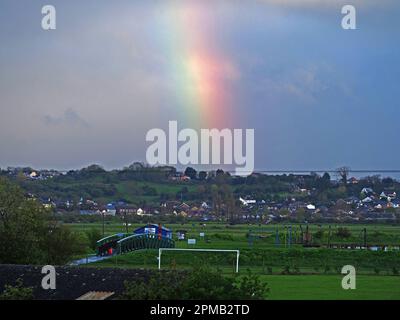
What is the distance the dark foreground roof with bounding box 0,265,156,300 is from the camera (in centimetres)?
2717

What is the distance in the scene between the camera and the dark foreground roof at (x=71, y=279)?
2717 cm

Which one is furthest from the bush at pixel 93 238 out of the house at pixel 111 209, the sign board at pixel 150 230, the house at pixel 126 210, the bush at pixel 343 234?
the house at pixel 126 210

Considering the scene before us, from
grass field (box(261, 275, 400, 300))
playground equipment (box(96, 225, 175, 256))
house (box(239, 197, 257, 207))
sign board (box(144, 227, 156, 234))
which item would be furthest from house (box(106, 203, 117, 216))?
grass field (box(261, 275, 400, 300))

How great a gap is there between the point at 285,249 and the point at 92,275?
135 feet

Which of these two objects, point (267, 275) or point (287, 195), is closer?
point (267, 275)

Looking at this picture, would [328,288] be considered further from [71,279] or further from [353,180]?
[353,180]

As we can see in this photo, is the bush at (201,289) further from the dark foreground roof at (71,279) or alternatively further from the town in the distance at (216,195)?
the town in the distance at (216,195)

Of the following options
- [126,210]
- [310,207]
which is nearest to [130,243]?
[126,210]

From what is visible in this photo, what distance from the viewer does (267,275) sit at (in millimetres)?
50906

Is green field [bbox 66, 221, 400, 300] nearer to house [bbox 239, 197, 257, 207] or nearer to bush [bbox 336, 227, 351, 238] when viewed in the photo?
bush [bbox 336, 227, 351, 238]

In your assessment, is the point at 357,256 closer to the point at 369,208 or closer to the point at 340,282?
the point at 340,282
